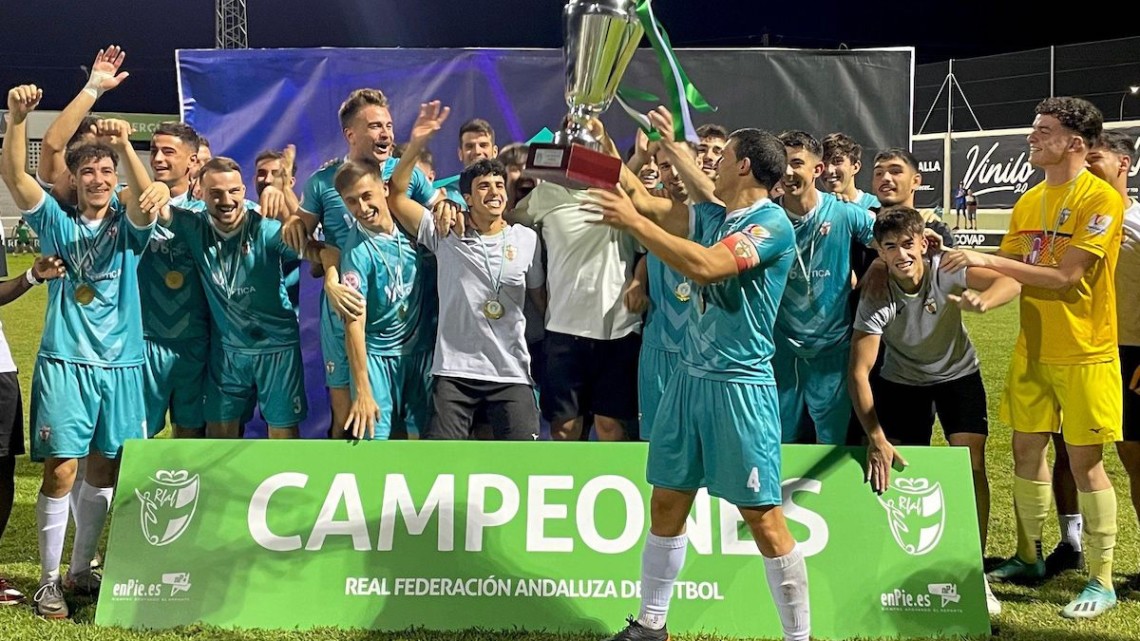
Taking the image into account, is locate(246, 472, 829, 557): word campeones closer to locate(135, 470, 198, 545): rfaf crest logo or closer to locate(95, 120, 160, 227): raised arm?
locate(135, 470, 198, 545): rfaf crest logo

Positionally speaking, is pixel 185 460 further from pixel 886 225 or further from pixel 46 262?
pixel 886 225

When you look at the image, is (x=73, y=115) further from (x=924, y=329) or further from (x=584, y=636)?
(x=924, y=329)

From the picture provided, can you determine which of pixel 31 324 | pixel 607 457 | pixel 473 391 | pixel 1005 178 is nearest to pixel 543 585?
pixel 607 457

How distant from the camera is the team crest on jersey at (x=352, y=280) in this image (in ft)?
15.0

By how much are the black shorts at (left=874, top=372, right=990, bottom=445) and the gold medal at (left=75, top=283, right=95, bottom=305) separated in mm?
3411

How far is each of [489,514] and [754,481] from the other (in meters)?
1.27

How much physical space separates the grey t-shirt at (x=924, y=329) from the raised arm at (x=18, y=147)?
135 inches

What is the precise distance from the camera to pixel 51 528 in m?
4.23

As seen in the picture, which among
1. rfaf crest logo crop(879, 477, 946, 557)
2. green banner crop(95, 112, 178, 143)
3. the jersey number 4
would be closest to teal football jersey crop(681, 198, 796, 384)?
the jersey number 4

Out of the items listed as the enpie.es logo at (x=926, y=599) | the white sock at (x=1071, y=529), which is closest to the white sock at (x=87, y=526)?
the enpie.es logo at (x=926, y=599)

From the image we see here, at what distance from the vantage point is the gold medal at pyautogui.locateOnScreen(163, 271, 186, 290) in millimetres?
4684

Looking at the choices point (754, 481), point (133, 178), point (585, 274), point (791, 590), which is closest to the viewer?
point (754, 481)

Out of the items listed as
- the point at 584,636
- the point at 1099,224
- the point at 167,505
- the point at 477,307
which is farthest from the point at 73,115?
the point at 1099,224

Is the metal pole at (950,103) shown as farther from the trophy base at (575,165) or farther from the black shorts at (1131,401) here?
the trophy base at (575,165)
